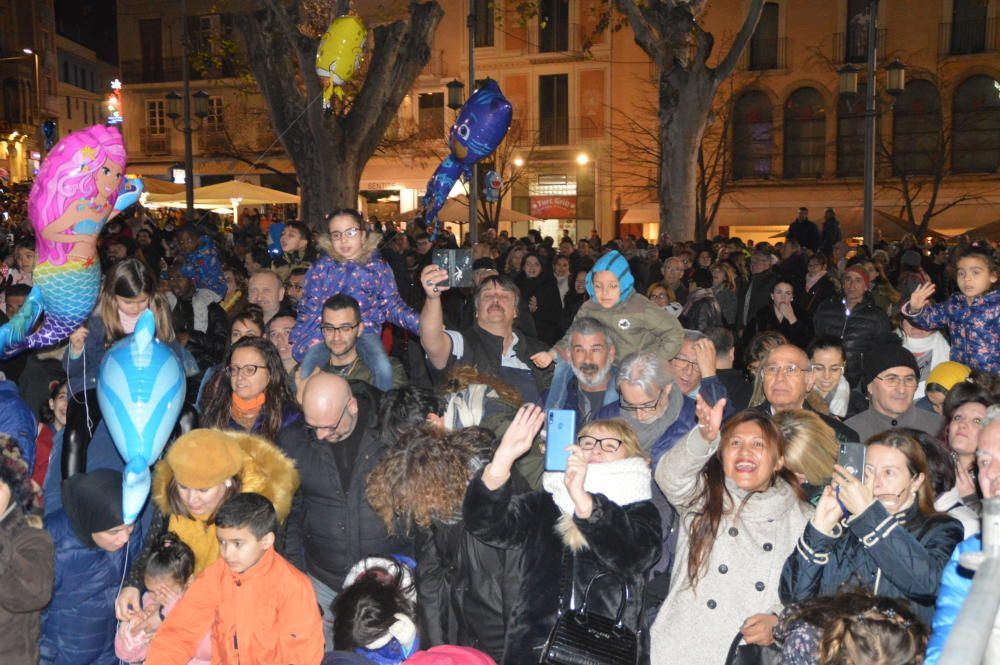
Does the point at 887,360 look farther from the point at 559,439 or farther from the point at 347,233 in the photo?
the point at 347,233

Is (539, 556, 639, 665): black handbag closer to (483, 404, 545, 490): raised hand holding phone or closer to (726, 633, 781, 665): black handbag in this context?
(726, 633, 781, 665): black handbag

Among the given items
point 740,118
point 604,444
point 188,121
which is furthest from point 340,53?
point 740,118

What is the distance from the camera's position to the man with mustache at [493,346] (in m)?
5.92

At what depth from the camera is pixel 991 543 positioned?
148 cm

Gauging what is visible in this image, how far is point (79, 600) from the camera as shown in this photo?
409 centimetres

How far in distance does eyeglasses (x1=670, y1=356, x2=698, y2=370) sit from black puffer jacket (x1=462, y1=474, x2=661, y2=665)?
6.85ft

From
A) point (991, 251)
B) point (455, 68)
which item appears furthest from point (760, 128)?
point (991, 251)

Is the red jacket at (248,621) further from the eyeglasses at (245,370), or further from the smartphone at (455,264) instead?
the smartphone at (455,264)

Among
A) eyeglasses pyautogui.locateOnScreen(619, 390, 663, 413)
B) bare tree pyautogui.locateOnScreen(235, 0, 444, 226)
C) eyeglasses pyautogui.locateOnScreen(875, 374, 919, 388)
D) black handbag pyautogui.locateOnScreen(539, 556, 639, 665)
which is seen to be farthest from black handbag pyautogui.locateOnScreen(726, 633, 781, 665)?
bare tree pyautogui.locateOnScreen(235, 0, 444, 226)

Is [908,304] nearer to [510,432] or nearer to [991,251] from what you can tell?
[991,251]

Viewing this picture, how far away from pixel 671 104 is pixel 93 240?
13.5m

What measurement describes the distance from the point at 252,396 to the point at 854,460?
2.80m

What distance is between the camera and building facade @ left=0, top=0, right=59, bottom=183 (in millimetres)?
49188

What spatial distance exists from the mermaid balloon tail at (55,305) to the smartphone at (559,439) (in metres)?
2.32
